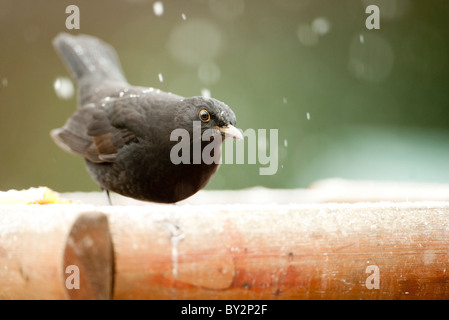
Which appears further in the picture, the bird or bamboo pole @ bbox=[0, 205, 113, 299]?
the bird

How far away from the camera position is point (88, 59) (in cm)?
357

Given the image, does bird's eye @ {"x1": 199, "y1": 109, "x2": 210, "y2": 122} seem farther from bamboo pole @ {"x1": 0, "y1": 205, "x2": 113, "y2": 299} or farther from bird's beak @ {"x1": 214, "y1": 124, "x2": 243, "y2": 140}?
bamboo pole @ {"x1": 0, "y1": 205, "x2": 113, "y2": 299}

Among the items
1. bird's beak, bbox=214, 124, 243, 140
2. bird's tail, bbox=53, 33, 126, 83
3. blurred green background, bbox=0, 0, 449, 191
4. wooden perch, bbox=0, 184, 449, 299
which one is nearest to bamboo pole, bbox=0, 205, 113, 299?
wooden perch, bbox=0, 184, 449, 299

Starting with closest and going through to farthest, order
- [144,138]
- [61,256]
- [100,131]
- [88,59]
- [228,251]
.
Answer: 1. [61,256]
2. [228,251]
3. [144,138]
4. [100,131]
5. [88,59]

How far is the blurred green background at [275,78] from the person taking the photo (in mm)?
5594

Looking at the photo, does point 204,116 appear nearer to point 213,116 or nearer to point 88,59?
point 213,116

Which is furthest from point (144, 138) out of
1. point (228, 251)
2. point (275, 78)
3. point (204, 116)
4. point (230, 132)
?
point (275, 78)

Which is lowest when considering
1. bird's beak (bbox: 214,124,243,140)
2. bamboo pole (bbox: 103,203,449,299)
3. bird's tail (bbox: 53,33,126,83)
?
bamboo pole (bbox: 103,203,449,299)

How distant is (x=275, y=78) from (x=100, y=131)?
3.39 m

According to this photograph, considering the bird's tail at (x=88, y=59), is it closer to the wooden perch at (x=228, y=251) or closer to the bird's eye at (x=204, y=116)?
the bird's eye at (x=204, y=116)

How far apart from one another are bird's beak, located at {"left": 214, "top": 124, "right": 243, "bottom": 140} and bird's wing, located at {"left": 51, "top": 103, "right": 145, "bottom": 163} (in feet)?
1.45

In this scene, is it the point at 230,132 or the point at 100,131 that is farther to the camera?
the point at 100,131

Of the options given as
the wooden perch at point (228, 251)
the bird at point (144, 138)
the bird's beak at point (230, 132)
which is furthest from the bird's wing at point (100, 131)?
the wooden perch at point (228, 251)

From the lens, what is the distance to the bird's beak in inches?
92.7
